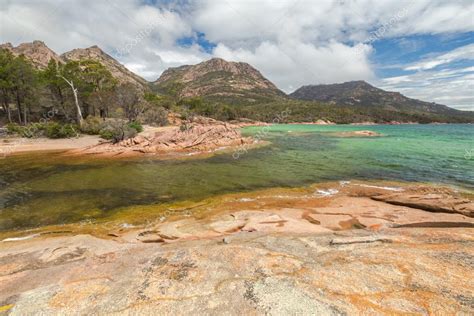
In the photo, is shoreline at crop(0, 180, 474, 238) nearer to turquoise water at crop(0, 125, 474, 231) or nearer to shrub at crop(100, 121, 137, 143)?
turquoise water at crop(0, 125, 474, 231)

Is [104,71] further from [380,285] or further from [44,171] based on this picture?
[380,285]

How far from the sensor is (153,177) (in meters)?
19.8

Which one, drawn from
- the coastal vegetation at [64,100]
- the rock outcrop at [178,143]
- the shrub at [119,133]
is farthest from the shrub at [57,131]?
the rock outcrop at [178,143]

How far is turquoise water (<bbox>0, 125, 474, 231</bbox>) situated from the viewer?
13055mm


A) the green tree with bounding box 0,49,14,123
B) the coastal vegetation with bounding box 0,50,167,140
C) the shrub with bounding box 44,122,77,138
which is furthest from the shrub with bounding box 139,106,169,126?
the green tree with bounding box 0,49,14,123

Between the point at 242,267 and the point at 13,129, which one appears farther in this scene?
the point at 13,129

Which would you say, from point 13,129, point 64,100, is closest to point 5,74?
point 64,100

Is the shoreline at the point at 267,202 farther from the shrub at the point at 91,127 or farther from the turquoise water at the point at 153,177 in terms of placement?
the shrub at the point at 91,127

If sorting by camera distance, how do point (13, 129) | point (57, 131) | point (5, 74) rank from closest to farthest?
1. point (13, 129)
2. point (57, 131)
3. point (5, 74)

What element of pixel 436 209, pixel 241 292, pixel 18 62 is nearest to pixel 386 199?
pixel 436 209

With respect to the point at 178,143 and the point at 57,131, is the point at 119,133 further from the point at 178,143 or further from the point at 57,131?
the point at 57,131

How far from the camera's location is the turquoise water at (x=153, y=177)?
514 inches

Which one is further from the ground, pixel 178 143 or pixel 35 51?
pixel 35 51

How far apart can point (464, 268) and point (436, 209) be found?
824cm
